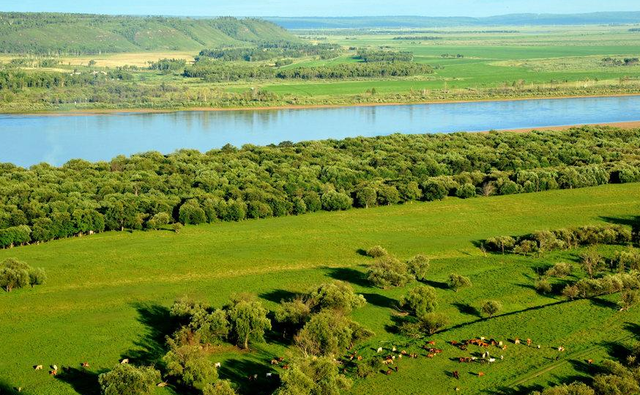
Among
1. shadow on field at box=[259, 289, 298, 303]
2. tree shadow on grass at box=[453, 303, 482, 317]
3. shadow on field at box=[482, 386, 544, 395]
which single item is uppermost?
tree shadow on grass at box=[453, 303, 482, 317]

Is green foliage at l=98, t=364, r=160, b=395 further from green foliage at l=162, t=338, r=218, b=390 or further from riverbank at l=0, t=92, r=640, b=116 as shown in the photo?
riverbank at l=0, t=92, r=640, b=116

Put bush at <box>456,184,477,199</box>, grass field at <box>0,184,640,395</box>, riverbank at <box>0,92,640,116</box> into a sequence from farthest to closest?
riverbank at <box>0,92,640,116</box> → bush at <box>456,184,477,199</box> → grass field at <box>0,184,640,395</box>

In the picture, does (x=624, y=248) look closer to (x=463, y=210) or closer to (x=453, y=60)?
(x=463, y=210)

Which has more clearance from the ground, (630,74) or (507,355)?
(630,74)

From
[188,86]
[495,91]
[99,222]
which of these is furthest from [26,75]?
[99,222]

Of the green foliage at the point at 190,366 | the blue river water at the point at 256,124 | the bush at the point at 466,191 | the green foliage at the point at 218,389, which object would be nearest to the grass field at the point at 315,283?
the bush at the point at 466,191

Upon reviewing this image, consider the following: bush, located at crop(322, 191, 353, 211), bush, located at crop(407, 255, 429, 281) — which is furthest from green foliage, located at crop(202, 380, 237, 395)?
bush, located at crop(322, 191, 353, 211)
